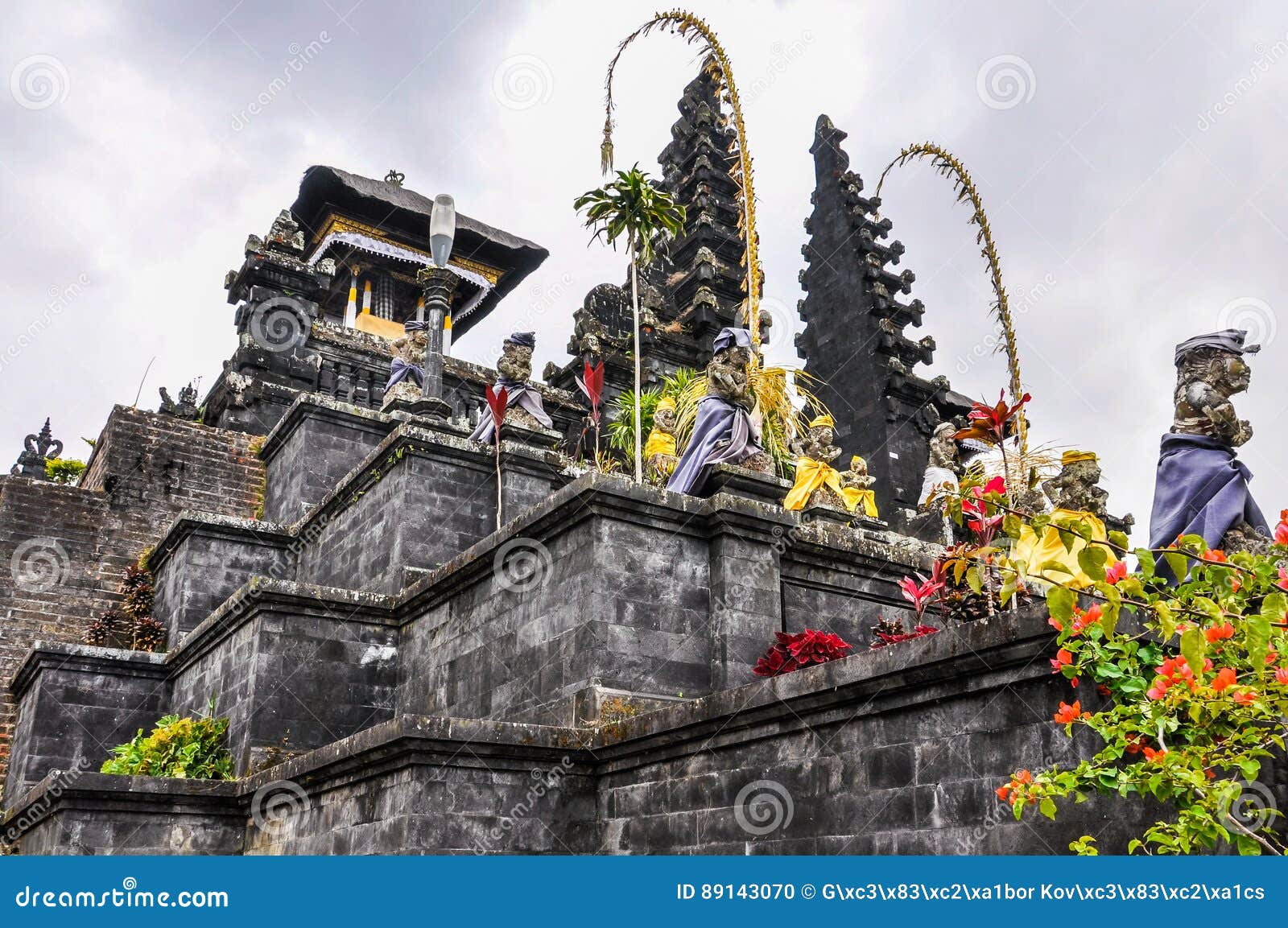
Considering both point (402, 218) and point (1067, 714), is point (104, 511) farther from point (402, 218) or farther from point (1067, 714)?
point (402, 218)

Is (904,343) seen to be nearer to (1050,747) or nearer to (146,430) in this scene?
(146,430)

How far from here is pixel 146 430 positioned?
15.8 meters

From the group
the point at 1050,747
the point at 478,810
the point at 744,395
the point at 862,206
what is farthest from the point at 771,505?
the point at 862,206

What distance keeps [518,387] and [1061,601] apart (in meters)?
9.14

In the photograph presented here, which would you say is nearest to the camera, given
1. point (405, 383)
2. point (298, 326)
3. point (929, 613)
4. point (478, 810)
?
point (478, 810)

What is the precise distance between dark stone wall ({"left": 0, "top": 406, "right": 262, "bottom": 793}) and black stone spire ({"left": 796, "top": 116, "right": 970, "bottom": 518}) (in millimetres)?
12307

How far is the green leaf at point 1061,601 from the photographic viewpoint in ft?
12.6

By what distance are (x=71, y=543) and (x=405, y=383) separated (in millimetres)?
5127

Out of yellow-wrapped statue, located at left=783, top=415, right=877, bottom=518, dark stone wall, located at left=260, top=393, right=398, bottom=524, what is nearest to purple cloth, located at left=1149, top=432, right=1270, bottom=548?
yellow-wrapped statue, located at left=783, top=415, right=877, bottom=518

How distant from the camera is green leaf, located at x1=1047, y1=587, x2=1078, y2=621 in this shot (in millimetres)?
3854

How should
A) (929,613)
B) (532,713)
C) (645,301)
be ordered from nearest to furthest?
(532,713) → (929,613) → (645,301)

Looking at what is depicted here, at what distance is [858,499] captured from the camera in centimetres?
1556

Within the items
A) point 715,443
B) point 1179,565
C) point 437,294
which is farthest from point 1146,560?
point 437,294

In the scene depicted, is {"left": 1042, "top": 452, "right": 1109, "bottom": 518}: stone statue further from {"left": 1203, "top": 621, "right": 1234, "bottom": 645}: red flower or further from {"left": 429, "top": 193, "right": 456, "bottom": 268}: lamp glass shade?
{"left": 429, "top": 193, "right": 456, "bottom": 268}: lamp glass shade
